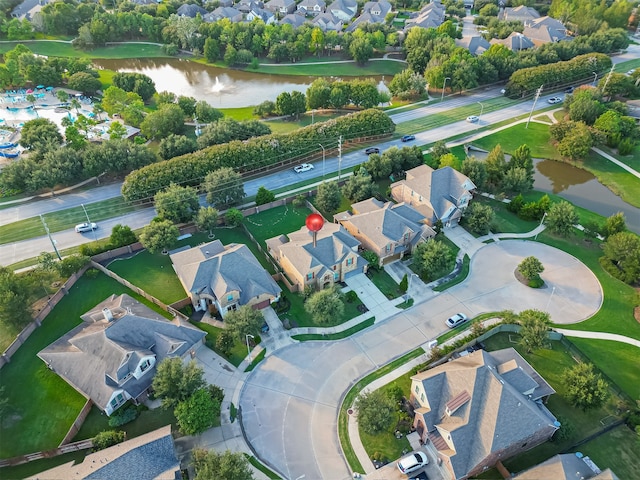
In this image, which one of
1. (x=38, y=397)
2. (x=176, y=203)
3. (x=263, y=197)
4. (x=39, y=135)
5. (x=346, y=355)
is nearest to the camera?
(x=38, y=397)

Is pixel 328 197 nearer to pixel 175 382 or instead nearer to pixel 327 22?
pixel 175 382

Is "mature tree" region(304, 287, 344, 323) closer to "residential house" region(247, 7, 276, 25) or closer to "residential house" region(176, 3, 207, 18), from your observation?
"residential house" region(247, 7, 276, 25)

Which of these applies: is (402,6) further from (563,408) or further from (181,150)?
(563,408)

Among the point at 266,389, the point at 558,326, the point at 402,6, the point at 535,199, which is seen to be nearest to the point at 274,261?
the point at 266,389

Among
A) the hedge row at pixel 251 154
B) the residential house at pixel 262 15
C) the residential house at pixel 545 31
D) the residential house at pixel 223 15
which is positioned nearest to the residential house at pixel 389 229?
the hedge row at pixel 251 154

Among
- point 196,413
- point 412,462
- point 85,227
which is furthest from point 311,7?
point 412,462

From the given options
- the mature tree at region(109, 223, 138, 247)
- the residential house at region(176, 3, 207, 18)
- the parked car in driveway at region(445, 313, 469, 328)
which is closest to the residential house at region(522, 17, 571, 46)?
the residential house at region(176, 3, 207, 18)
